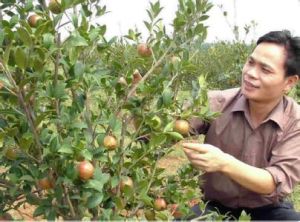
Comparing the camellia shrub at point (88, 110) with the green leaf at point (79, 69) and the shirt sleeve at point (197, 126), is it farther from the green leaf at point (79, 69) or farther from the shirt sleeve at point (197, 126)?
the shirt sleeve at point (197, 126)

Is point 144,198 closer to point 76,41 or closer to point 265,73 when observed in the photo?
point 76,41

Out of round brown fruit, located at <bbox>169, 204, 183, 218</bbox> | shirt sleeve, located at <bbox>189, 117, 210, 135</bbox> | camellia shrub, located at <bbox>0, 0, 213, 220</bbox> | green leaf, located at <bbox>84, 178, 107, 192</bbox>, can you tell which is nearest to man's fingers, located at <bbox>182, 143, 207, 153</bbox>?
camellia shrub, located at <bbox>0, 0, 213, 220</bbox>

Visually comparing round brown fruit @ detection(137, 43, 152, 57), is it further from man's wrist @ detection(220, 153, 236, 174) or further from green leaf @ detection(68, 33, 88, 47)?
man's wrist @ detection(220, 153, 236, 174)

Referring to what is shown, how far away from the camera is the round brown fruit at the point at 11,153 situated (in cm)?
147

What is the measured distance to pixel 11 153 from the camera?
1.48m

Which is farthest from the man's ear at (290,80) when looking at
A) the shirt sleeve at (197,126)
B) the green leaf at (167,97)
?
the green leaf at (167,97)

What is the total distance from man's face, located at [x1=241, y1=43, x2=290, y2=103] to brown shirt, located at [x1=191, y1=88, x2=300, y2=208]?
16 cm

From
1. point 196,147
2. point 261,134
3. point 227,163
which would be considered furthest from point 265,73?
point 196,147

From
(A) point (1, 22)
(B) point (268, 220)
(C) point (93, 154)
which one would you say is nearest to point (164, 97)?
Answer: (C) point (93, 154)

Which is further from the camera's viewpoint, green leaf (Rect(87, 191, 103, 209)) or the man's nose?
the man's nose

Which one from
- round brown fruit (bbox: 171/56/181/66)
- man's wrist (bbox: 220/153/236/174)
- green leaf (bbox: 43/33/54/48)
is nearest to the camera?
green leaf (bbox: 43/33/54/48)

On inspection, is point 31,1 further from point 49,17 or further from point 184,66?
point 184,66

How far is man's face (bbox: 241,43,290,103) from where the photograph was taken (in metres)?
2.17

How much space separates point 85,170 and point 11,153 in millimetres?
250
